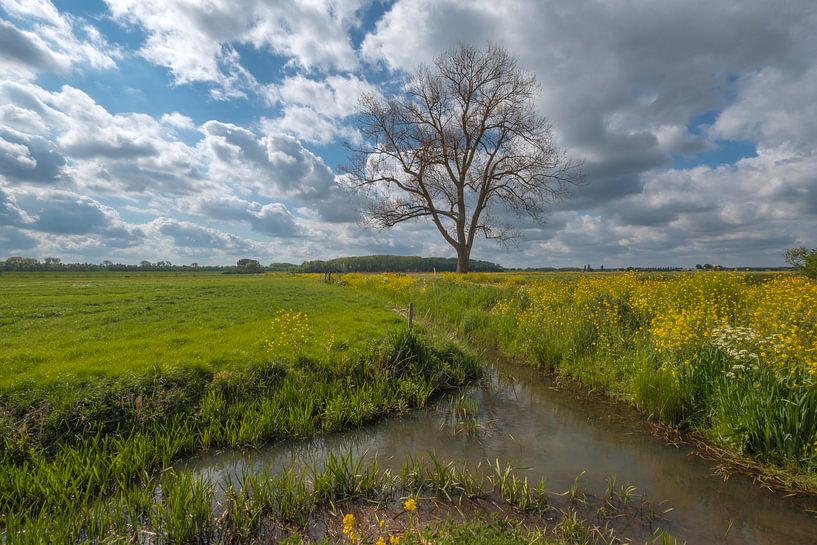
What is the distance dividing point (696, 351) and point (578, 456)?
3241 millimetres

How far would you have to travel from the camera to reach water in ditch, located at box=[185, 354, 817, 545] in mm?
3857

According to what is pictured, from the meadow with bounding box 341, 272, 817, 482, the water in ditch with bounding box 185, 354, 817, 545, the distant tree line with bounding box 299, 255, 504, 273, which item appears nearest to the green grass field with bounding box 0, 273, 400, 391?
the water in ditch with bounding box 185, 354, 817, 545

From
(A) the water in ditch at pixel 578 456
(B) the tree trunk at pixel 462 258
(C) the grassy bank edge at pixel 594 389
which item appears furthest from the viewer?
(B) the tree trunk at pixel 462 258

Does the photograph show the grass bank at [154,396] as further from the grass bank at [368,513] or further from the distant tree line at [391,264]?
the distant tree line at [391,264]

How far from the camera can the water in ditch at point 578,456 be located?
3.86 m

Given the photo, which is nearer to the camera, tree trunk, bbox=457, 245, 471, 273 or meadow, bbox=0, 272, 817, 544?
meadow, bbox=0, 272, 817, 544

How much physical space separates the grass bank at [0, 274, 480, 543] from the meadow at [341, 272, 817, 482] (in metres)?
2.96

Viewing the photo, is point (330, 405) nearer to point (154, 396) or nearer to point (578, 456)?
point (154, 396)

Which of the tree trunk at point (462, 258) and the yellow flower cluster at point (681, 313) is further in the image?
the tree trunk at point (462, 258)

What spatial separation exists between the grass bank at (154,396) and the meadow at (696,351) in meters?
2.96

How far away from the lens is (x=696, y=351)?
650 cm

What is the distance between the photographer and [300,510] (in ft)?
13.0

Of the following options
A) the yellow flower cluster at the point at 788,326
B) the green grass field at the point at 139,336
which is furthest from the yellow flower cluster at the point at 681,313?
the green grass field at the point at 139,336

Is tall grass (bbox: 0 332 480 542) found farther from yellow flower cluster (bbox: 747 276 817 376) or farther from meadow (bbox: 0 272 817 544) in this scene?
yellow flower cluster (bbox: 747 276 817 376)
